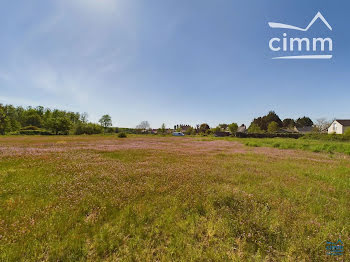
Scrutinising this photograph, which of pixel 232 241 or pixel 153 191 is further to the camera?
pixel 153 191

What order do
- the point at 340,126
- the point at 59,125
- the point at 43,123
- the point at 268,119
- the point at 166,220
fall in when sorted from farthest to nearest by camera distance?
the point at 268,119, the point at 43,123, the point at 340,126, the point at 59,125, the point at 166,220

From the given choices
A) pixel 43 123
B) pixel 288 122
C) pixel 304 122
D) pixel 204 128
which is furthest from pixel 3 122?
pixel 304 122

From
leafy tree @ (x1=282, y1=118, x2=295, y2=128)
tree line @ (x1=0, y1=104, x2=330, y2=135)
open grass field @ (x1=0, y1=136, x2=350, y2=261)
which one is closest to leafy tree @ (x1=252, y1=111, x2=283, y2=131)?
tree line @ (x1=0, y1=104, x2=330, y2=135)

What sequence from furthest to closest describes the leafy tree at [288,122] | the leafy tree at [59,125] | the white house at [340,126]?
the leafy tree at [288,122] → the white house at [340,126] → the leafy tree at [59,125]

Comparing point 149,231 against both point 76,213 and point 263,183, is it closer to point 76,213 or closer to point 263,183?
point 76,213

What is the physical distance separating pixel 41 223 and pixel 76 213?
708 mm

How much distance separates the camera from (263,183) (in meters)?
6.38

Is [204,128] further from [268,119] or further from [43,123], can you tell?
[43,123]

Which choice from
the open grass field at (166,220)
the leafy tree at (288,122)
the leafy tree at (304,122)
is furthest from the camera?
the leafy tree at (304,122)

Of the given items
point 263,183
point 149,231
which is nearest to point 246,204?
point 263,183

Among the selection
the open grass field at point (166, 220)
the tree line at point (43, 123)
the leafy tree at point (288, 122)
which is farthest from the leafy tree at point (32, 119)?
the leafy tree at point (288, 122)

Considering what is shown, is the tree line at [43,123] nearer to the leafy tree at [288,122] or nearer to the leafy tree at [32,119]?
the leafy tree at [32,119]

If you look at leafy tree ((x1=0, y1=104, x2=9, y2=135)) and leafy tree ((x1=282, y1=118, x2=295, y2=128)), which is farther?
leafy tree ((x1=282, y1=118, x2=295, y2=128))

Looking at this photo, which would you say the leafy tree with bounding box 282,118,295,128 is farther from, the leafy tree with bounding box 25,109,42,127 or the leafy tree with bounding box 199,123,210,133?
the leafy tree with bounding box 25,109,42,127
